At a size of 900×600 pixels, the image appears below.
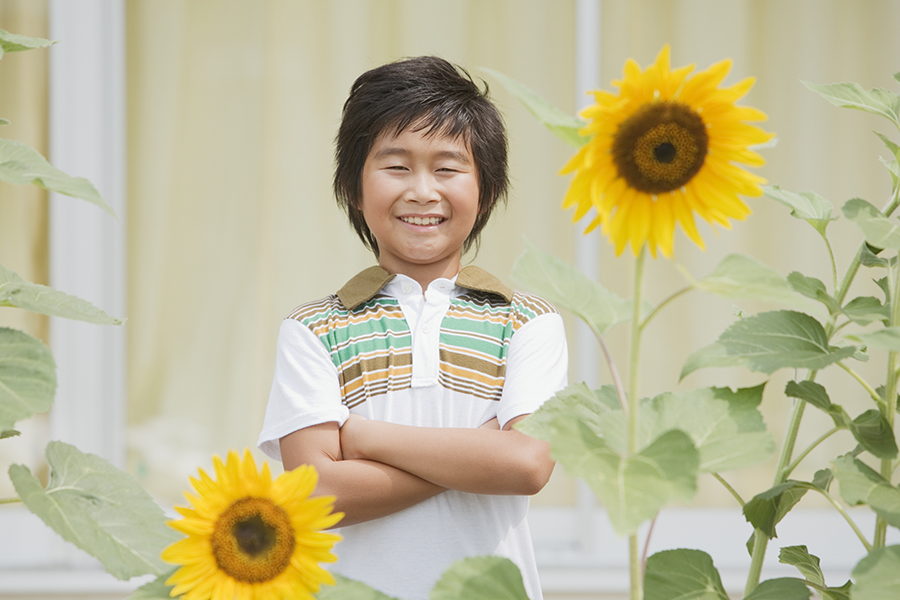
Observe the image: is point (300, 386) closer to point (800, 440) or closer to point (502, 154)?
point (502, 154)

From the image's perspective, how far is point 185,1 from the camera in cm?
216

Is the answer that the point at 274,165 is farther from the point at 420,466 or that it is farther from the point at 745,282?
the point at 745,282

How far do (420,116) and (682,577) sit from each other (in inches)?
21.5

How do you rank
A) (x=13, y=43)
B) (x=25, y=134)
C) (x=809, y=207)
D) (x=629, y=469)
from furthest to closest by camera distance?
(x=25, y=134) < (x=809, y=207) < (x=13, y=43) < (x=629, y=469)

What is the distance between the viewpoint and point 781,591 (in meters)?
0.37

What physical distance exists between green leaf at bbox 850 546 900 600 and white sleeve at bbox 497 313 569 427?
44cm

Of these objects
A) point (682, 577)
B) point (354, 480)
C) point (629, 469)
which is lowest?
point (354, 480)

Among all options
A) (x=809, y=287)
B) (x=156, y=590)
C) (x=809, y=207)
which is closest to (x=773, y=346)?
(x=809, y=287)

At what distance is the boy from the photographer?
732 mm

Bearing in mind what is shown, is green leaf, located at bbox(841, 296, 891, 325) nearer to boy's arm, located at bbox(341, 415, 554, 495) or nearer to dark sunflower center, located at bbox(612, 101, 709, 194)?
dark sunflower center, located at bbox(612, 101, 709, 194)

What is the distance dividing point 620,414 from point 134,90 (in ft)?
6.96

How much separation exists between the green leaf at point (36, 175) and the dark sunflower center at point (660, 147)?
0.18m

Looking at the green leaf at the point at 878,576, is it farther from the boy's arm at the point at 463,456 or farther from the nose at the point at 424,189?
the nose at the point at 424,189

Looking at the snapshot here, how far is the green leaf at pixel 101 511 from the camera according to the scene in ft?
1.07
